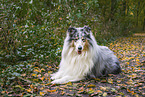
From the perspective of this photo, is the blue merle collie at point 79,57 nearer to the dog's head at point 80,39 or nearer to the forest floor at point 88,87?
the dog's head at point 80,39

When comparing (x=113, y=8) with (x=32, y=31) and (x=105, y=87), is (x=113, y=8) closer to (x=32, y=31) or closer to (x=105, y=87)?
(x=32, y=31)

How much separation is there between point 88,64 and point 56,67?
1.72 metres

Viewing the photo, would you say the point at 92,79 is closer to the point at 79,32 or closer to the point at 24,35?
the point at 79,32

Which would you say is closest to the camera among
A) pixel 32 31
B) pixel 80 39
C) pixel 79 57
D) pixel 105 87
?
pixel 105 87

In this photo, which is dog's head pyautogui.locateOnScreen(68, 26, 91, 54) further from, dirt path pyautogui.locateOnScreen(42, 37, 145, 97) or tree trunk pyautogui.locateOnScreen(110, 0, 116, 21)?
tree trunk pyautogui.locateOnScreen(110, 0, 116, 21)

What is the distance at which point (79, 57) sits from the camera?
4211 mm

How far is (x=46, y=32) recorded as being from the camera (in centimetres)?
702

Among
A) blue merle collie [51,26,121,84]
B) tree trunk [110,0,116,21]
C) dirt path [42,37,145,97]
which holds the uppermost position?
tree trunk [110,0,116,21]

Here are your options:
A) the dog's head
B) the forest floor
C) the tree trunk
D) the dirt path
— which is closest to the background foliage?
the forest floor

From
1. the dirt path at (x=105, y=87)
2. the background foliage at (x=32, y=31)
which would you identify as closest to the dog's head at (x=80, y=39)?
the dirt path at (x=105, y=87)

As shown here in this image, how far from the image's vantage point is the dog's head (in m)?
4.04

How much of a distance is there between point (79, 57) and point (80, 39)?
0.47 metres

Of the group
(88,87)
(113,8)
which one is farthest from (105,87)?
(113,8)

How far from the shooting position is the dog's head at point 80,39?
13.3 ft
